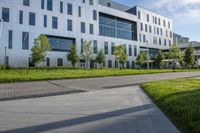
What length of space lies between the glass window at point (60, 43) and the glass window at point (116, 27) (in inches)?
457

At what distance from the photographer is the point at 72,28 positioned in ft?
176

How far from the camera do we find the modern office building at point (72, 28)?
4500 centimetres

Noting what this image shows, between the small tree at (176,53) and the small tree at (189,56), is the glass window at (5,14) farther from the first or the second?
the small tree at (189,56)

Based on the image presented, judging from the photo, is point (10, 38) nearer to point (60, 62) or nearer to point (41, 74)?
point (60, 62)

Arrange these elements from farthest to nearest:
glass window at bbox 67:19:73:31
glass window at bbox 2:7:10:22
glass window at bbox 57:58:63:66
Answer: glass window at bbox 67:19:73:31
glass window at bbox 57:58:63:66
glass window at bbox 2:7:10:22

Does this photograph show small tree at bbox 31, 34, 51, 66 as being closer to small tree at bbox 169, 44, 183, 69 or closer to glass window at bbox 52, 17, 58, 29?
glass window at bbox 52, 17, 58, 29

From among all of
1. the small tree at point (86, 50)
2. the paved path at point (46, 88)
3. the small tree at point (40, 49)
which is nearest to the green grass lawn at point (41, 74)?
the paved path at point (46, 88)

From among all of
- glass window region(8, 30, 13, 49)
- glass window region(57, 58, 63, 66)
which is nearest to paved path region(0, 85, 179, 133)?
glass window region(8, 30, 13, 49)

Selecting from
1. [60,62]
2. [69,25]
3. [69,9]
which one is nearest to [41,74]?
[60,62]

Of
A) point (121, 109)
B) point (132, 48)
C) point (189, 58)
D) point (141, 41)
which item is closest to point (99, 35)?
point (132, 48)

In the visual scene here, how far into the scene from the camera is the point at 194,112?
6266 millimetres

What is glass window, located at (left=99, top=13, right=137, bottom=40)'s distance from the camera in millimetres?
63625

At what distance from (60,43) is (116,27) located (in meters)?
21.3

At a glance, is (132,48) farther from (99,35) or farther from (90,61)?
(90,61)
